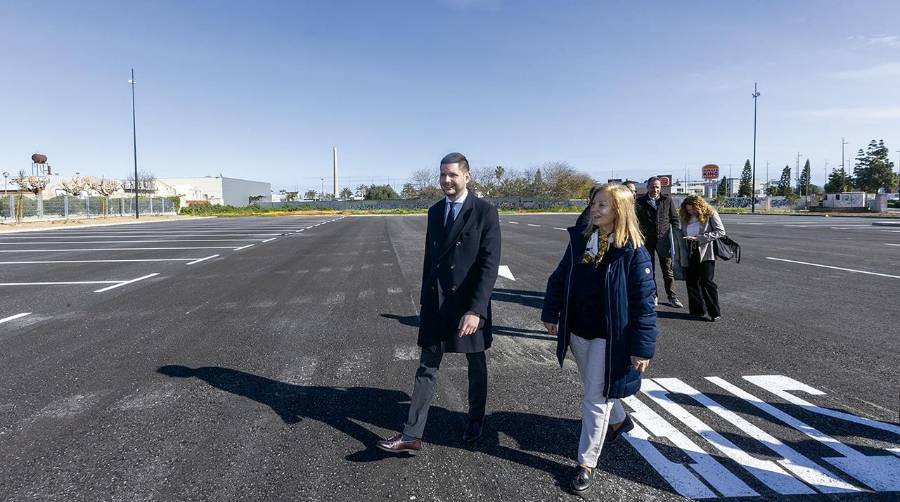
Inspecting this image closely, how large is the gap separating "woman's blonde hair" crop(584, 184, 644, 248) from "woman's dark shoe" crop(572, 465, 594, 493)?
122cm

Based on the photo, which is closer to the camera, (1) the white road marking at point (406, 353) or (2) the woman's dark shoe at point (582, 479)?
(2) the woman's dark shoe at point (582, 479)

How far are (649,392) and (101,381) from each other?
Answer: 14.9ft

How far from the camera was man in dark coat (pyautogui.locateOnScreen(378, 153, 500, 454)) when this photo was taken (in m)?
3.23

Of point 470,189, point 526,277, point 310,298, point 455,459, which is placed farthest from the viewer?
point 526,277

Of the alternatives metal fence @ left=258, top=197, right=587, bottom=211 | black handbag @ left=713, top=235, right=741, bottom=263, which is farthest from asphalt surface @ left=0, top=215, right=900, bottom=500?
metal fence @ left=258, top=197, right=587, bottom=211

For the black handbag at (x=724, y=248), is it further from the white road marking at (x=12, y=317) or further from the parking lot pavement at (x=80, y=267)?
the white road marking at (x=12, y=317)

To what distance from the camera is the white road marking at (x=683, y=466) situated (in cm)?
279

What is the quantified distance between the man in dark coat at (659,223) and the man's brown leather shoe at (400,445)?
15.2ft

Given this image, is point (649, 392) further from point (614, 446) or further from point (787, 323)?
point (787, 323)

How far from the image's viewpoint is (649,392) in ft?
13.7

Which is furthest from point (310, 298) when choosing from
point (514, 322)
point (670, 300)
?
point (670, 300)

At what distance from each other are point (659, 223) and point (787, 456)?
449cm

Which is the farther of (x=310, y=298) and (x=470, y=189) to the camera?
(x=310, y=298)

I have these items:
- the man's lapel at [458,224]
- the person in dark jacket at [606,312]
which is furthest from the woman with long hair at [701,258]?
the man's lapel at [458,224]
